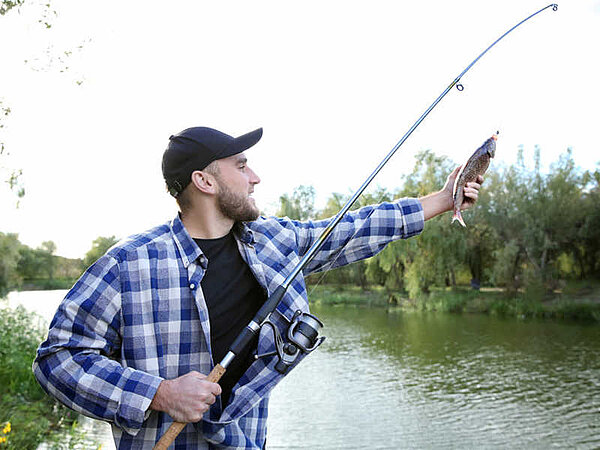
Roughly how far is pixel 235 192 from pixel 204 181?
117 mm

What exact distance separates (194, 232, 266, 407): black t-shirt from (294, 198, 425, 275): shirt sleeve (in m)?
0.32

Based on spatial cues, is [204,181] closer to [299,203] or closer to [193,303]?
[193,303]

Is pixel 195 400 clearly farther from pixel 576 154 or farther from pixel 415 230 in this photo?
pixel 576 154

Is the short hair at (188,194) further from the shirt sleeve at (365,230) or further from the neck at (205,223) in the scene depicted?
the shirt sleeve at (365,230)

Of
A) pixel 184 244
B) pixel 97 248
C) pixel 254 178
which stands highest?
pixel 254 178

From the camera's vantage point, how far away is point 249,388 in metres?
1.94

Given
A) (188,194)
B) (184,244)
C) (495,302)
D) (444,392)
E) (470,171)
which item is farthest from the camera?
(495,302)

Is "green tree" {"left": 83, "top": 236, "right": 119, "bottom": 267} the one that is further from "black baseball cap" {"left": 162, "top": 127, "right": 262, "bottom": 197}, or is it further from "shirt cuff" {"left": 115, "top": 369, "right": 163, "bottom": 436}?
"shirt cuff" {"left": 115, "top": 369, "right": 163, "bottom": 436}

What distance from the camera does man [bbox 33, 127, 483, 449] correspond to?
1.75m

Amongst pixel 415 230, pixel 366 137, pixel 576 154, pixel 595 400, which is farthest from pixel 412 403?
pixel 366 137

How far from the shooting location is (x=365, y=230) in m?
2.33

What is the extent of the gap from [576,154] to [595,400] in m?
15.2

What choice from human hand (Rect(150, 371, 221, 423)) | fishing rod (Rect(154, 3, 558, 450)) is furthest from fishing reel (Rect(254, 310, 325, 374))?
human hand (Rect(150, 371, 221, 423))

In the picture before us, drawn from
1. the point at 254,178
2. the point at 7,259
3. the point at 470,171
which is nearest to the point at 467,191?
the point at 470,171
